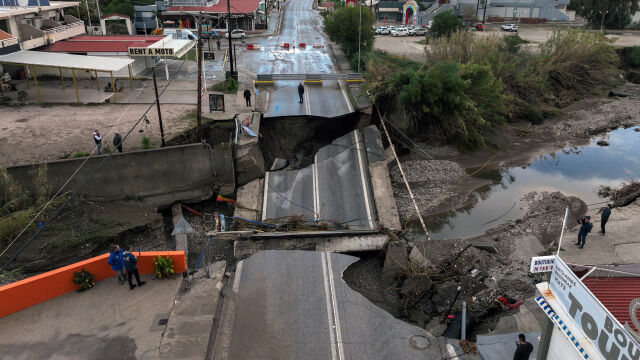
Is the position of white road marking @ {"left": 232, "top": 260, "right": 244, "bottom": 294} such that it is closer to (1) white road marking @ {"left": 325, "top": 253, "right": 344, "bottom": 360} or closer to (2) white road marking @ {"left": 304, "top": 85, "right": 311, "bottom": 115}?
(1) white road marking @ {"left": 325, "top": 253, "right": 344, "bottom": 360}

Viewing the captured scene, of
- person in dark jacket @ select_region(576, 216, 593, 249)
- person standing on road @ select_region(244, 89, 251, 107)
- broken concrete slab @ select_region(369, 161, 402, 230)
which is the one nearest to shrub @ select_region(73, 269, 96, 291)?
broken concrete slab @ select_region(369, 161, 402, 230)

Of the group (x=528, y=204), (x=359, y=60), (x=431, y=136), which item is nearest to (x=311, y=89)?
(x=359, y=60)

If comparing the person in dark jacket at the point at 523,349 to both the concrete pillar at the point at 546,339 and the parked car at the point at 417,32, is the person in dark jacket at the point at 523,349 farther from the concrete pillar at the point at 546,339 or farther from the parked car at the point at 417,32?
the parked car at the point at 417,32

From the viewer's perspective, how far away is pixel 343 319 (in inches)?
528

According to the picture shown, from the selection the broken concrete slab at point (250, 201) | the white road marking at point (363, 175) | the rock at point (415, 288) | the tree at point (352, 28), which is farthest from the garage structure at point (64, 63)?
the rock at point (415, 288)

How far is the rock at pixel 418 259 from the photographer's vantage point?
1627cm

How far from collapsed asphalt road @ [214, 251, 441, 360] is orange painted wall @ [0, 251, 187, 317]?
2532 millimetres

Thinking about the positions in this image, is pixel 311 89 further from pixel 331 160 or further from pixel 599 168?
pixel 599 168

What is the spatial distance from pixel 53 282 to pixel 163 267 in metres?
2.74

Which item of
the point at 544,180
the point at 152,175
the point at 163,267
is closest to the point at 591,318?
the point at 163,267

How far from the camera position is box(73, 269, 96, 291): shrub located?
12.1 metres

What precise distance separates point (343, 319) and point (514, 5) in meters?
82.3

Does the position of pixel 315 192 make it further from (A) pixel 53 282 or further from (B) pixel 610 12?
(B) pixel 610 12

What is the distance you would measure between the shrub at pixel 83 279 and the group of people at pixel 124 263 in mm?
700
